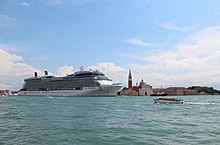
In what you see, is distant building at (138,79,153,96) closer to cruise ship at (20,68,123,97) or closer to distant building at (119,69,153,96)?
distant building at (119,69,153,96)

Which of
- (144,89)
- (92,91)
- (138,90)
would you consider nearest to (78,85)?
(92,91)

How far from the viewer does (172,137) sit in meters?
16.4

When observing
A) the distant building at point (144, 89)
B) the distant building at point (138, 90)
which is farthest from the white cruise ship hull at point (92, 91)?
the distant building at point (144, 89)

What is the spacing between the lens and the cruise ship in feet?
339

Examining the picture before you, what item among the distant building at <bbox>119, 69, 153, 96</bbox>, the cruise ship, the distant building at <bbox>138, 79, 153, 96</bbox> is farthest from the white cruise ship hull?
the distant building at <bbox>138, 79, 153, 96</bbox>

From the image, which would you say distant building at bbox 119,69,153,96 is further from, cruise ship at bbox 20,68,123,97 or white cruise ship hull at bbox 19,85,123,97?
white cruise ship hull at bbox 19,85,123,97

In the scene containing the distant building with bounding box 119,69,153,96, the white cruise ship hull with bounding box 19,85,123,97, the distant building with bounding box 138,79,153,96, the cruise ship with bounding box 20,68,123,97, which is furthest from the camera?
the distant building with bounding box 138,79,153,96

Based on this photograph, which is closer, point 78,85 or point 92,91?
point 92,91

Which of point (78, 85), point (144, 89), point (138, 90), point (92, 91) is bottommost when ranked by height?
point (92, 91)

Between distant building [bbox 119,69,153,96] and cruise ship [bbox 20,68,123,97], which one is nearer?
cruise ship [bbox 20,68,123,97]

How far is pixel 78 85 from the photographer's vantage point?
352ft

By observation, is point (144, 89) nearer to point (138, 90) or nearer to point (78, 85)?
point (138, 90)

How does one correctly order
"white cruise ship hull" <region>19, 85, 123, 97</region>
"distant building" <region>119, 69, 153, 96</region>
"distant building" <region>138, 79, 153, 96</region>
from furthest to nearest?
"distant building" <region>138, 79, 153, 96</region>
"distant building" <region>119, 69, 153, 96</region>
"white cruise ship hull" <region>19, 85, 123, 97</region>

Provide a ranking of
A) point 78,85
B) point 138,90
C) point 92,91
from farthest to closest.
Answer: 1. point 138,90
2. point 78,85
3. point 92,91
